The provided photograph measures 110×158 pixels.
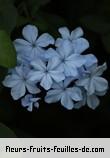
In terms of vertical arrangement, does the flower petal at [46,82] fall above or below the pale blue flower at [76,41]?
below

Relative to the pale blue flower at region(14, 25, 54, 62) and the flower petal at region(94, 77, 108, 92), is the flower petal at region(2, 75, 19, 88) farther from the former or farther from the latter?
the flower petal at region(94, 77, 108, 92)

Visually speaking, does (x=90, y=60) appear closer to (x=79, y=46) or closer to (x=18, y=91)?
(x=79, y=46)

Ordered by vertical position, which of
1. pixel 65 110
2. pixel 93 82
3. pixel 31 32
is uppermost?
pixel 31 32

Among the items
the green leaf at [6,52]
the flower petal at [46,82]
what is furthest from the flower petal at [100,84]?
the green leaf at [6,52]

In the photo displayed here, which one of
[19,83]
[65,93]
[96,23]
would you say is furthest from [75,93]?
[96,23]

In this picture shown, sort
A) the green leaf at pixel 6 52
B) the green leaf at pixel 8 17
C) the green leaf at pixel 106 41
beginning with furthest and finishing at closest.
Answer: the green leaf at pixel 106 41 → the green leaf at pixel 8 17 → the green leaf at pixel 6 52

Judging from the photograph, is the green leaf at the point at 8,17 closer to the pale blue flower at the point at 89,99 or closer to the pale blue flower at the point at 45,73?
the pale blue flower at the point at 45,73

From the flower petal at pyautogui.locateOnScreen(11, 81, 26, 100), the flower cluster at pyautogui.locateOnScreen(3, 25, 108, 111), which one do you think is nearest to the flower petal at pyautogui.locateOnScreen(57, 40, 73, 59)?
the flower cluster at pyautogui.locateOnScreen(3, 25, 108, 111)
